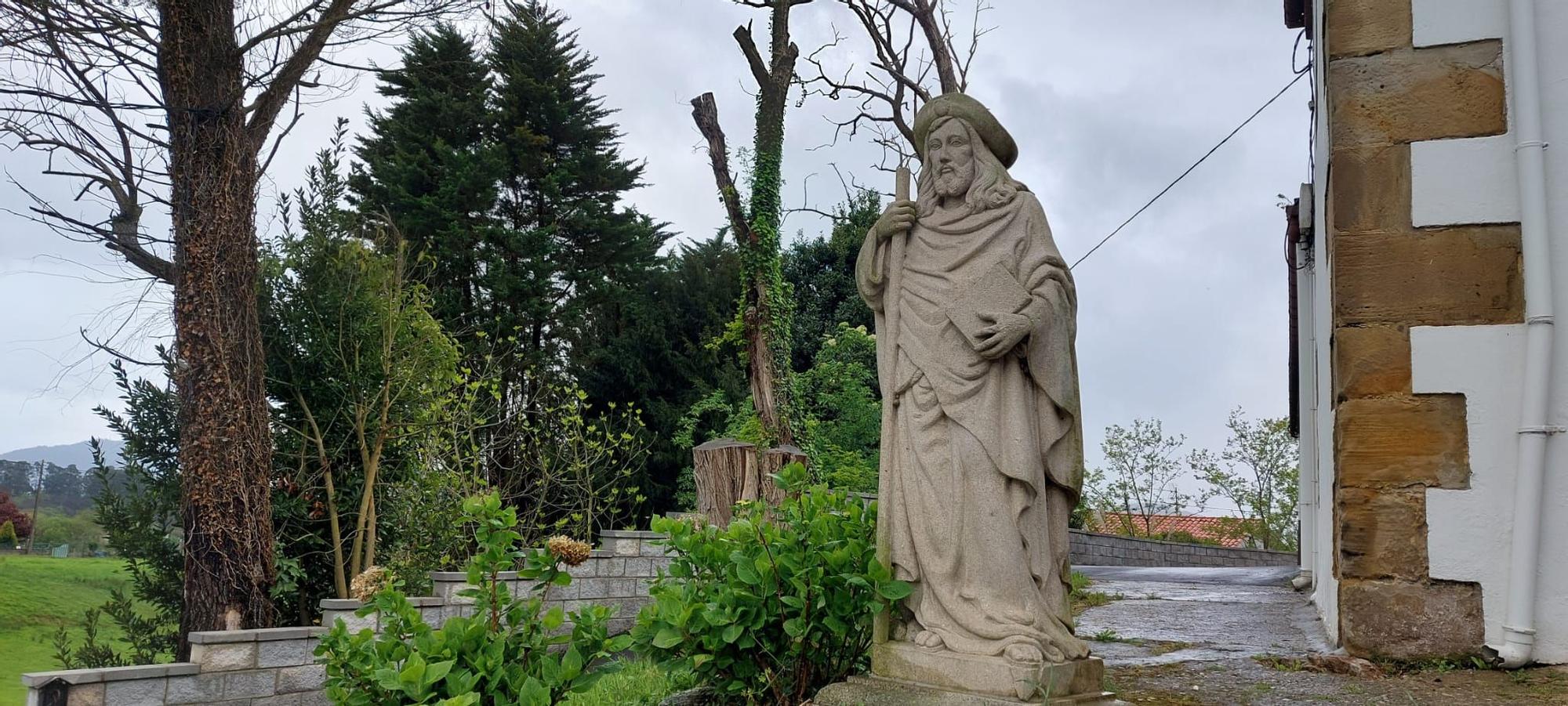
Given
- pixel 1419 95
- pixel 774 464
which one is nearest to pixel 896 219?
pixel 1419 95

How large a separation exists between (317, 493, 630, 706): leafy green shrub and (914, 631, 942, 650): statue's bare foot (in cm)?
98

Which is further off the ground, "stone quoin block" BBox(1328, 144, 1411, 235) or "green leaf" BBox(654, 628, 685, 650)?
"stone quoin block" BBox(1328, 144, 1411, 235)

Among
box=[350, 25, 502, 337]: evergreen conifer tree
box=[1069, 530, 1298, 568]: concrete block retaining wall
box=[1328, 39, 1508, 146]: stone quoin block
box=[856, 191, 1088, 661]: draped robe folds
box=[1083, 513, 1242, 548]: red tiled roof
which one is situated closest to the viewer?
box=[856, 191, 1088, 661]: draped robe folds

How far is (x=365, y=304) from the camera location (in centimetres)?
898

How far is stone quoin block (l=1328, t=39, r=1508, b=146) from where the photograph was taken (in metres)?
4.89

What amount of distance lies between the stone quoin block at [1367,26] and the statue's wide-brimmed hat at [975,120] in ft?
6.90

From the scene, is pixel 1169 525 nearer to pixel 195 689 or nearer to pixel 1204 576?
pixel 1204 576

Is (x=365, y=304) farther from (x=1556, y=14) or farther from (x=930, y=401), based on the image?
(x=1556, y=14)

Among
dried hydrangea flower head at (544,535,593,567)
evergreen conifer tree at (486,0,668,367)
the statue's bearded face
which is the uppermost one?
evergreen conifer tree at (486,0,668,367)

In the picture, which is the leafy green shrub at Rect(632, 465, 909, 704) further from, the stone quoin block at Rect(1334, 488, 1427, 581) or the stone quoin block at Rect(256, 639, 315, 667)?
the stone quoin block at Rect(256, 639, 315, 667)

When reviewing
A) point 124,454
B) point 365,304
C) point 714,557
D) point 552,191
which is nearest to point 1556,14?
point 714,557

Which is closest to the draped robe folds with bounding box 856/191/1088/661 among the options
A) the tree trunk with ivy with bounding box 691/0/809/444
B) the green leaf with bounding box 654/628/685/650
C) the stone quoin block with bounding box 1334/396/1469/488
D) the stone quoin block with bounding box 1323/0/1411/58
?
the green leaf with bounding box 654/628/685/650

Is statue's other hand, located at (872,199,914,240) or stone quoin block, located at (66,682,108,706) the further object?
stone quoin block, located at (66,682,108,706)

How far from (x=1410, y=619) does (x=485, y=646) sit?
379 cm
